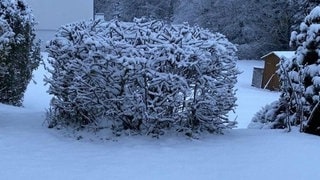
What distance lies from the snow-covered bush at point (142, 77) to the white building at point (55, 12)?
22020mm

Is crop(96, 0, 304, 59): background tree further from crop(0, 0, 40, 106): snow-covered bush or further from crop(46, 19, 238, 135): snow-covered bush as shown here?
crop(46, 19, 238, 135): snow-covered bush

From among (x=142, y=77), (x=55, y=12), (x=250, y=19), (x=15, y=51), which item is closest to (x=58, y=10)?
(x=55, y=12)

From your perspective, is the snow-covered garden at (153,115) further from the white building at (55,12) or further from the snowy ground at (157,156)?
the white building at (55,12)

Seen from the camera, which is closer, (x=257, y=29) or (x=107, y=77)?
(x=107, y=77)

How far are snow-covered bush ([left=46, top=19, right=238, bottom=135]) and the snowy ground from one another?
1.00ft

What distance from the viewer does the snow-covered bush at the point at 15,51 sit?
8.24 metres

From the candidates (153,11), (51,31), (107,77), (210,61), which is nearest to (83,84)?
(107,77)

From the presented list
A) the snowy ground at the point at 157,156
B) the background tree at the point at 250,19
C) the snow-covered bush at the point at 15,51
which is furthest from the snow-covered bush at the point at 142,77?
the background tree at the point at 250,19

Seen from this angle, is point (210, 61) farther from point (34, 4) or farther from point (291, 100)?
point (34, 4)

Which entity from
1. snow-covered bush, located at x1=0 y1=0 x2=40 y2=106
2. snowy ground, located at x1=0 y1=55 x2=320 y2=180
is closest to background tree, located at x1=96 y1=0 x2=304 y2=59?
snow-covered bush, located at x1=0 y1=0 x2=40 y2=106

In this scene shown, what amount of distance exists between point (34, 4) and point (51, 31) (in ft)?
6.40

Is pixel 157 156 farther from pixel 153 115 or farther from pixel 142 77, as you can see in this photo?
pixel 142 77

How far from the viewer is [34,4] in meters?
Answer: 27.5

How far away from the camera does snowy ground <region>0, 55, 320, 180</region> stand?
4.32 metres
